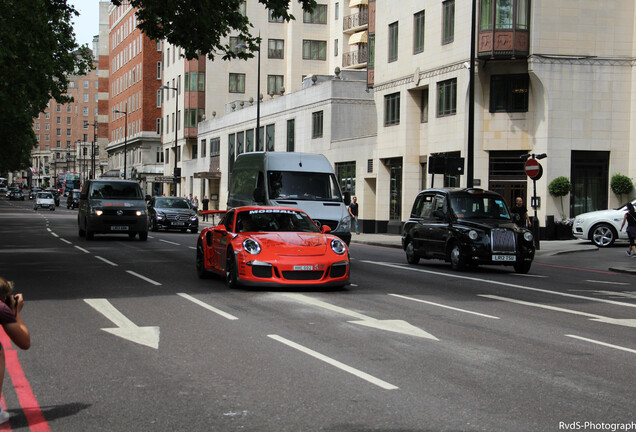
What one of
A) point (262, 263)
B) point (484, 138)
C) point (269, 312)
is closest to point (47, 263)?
point (262, 263)

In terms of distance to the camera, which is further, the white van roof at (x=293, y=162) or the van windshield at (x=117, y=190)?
the van windshield at (x=117, y=190)

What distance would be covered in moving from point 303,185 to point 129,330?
1210 centimetres

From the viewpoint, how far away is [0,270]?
17859 mm

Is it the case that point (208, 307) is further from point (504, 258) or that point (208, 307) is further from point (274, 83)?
point (274, 83)

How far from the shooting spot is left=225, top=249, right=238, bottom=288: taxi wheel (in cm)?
1413

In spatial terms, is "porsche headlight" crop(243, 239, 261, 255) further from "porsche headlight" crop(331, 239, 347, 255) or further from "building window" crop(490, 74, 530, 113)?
"building window" crop(490, 74, 530, 113)

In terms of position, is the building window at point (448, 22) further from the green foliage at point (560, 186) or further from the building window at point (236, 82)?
the building window at point (236, 82)

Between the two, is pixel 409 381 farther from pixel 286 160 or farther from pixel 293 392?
pixel 286 160

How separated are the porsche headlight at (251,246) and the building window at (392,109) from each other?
2943cm

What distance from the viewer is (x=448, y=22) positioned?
38.4 m

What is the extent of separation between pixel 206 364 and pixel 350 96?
1721 inches

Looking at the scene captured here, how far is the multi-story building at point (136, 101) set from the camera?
323ft

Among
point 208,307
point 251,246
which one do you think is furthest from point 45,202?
point 208,307

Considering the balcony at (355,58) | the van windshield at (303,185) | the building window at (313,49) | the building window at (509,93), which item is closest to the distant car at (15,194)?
the building window at (313,49)
